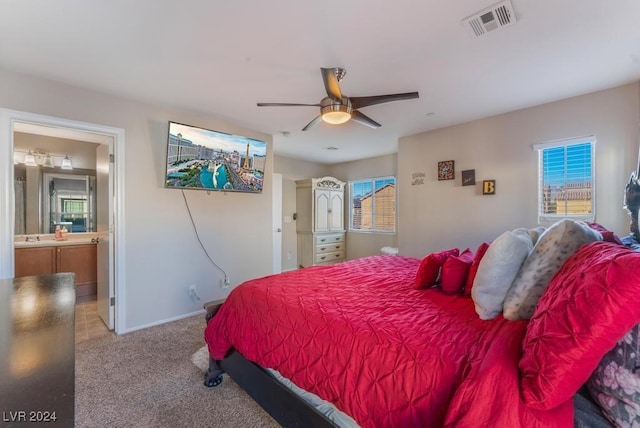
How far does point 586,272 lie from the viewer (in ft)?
2.92

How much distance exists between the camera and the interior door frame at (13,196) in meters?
2.39

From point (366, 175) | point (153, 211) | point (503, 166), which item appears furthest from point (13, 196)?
point (366, 175)

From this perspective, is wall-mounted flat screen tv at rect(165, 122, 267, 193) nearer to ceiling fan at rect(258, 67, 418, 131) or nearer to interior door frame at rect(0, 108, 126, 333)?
interior door frame at rect(0, 108, 126, 333)

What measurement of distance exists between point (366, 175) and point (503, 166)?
297 cm

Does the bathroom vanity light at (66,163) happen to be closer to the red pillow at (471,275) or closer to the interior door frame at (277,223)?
the interior door frame at (277,223)

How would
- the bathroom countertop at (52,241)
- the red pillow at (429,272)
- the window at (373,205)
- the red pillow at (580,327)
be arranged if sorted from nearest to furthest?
the red pillow at (580,327) → the red pillow at (429,272) → the bathroom countertop at (52,241) → the window at (373,205)

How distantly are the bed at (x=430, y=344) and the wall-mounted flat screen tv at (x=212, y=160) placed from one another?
1.86 metres

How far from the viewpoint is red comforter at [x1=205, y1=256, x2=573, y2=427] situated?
2.92 feet

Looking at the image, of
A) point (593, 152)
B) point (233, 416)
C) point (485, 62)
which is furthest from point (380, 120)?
point (233, 416)

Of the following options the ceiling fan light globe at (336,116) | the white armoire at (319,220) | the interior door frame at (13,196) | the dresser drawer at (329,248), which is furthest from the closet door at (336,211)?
the interior door frame at (13,196)

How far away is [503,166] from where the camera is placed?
11.3 feet

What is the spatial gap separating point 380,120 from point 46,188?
4.87m

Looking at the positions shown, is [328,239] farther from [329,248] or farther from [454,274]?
[454,274]

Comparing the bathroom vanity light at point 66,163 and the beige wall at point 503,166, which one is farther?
the bathroom vanity light at point 66,163
